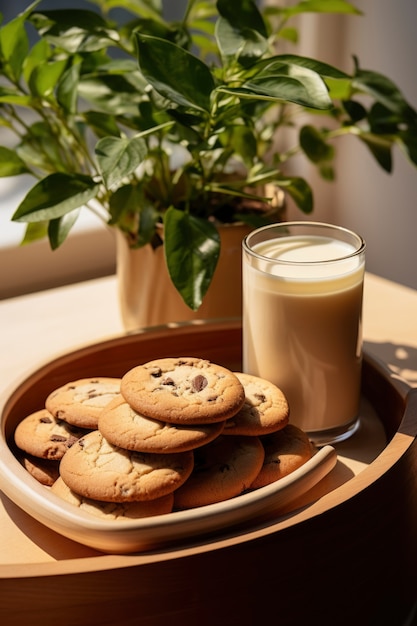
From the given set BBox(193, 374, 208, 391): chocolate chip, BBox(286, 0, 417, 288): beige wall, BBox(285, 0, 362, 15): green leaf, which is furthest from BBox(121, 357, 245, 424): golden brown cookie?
BBox(286, 0, 417, 288): beige wall

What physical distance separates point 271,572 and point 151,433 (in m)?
0.12

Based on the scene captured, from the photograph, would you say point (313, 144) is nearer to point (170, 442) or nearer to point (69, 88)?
point (69, 88)

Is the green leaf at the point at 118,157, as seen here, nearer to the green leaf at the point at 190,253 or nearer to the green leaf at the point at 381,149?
the green leaf at the point at 190,253

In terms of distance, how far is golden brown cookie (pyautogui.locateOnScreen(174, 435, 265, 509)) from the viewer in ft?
1.68

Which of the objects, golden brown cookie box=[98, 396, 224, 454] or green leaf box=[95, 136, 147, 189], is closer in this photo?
golden brown cookie box=[98, 396, 224, 454]

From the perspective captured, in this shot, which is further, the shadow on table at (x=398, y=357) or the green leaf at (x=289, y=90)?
the shadow on table at (x=398, y=357)

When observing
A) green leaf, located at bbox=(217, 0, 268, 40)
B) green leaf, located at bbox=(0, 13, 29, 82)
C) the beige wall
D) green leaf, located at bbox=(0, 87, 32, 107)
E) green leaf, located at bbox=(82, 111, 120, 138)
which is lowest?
the beige wall

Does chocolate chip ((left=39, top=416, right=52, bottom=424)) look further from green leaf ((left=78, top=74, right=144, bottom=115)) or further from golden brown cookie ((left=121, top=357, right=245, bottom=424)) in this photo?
green leaf ((left=78, top=74, right=144, bottom=115))

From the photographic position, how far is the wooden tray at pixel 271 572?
43 centimetres

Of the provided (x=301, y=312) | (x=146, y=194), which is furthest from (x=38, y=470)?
(x=146, y=194)

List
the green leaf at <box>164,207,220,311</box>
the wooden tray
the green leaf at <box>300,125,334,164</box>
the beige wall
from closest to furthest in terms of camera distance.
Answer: the wooden tray < the green leaf at <box>164,207,220,311</box> < the green leaf at <box>300,125,334,164</box> < the beige wall

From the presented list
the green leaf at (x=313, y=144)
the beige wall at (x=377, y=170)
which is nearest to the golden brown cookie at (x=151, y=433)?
the green leaf at (x=313, y=144)

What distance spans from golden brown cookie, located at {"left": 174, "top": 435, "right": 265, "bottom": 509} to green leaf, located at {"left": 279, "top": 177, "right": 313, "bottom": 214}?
0.36 metres

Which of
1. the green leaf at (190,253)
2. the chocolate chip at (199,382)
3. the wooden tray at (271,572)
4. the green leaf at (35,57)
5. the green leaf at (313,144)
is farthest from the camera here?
the green leaf at (313,144)
